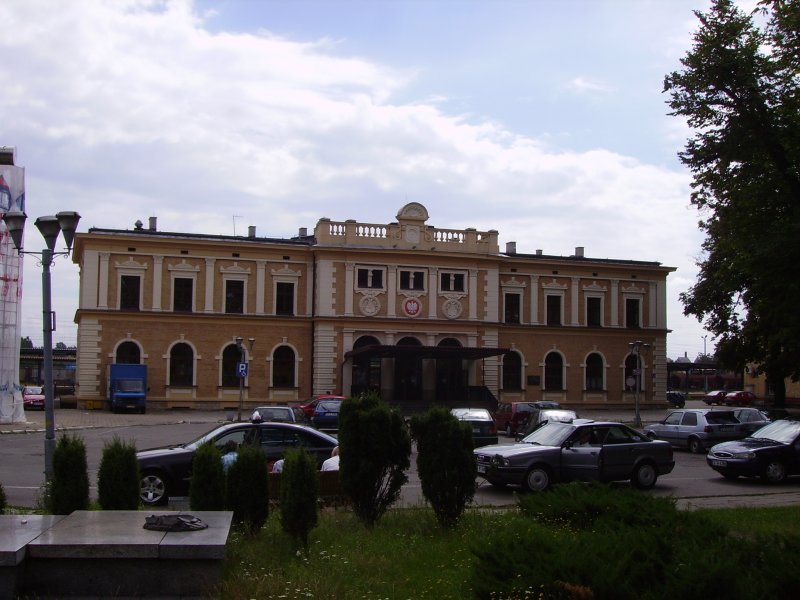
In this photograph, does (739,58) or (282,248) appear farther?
(282,248)

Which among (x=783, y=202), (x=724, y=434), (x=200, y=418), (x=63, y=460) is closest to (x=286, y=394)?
(x=200, y=418)

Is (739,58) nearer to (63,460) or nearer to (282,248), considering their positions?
(63,460)

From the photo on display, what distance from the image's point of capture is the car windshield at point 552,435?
61.0 feet

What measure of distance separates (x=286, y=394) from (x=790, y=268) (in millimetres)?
34720

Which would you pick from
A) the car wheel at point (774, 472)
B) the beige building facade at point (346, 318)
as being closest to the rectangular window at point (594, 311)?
the beige building facade at point (346, 318)

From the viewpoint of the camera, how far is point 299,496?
980 centimetres

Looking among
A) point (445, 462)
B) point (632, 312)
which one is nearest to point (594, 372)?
point (632, 312)

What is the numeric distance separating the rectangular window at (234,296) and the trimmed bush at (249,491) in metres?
42.7

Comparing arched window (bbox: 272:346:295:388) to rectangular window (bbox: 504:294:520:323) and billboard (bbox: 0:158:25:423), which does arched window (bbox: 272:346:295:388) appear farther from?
billboard (bbox: 0:158:25:423)

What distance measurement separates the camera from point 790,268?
2353 cm

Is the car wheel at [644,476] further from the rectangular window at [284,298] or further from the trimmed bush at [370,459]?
the rectangular window at [284,298]

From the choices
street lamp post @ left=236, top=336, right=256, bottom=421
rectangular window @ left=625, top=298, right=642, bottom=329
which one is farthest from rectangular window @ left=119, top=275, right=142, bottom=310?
rectangular window @ left=625, top=298, right=642, bottom=329

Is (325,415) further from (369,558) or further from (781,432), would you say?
(369,558)

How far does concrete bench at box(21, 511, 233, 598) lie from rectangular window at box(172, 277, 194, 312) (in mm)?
44736
